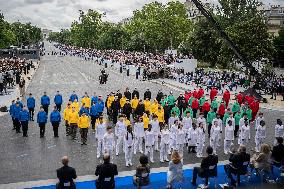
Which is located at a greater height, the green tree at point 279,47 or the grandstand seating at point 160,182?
the green tree at point 279,47

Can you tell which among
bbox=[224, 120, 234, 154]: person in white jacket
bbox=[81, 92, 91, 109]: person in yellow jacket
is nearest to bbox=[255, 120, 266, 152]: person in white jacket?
bbox=[224, 120, 234, 154]: person in white jacket

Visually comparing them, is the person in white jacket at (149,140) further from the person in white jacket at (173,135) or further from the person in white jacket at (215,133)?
the person in white jacket at (215,133)

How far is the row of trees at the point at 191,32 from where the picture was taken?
37.5 m

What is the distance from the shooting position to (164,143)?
14.7m

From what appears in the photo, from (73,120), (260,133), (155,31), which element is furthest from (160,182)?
(155,31)

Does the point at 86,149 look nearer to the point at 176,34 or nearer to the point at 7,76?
the point at 7,76

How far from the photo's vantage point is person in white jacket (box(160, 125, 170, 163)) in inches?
571

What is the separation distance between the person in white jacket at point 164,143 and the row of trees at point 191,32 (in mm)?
23081

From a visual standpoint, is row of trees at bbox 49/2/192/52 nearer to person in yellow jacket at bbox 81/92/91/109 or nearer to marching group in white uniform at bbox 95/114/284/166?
person in yellow jacket at bbox 81/92/91/109

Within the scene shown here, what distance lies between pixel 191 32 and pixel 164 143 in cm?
4497

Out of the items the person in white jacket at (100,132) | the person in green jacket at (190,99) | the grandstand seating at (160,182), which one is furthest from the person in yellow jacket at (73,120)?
the person in green jacket at (190,99)

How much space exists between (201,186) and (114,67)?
48.1m

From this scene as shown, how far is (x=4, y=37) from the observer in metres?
71.1

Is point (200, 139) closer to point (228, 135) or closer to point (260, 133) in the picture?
point (228, 135)
